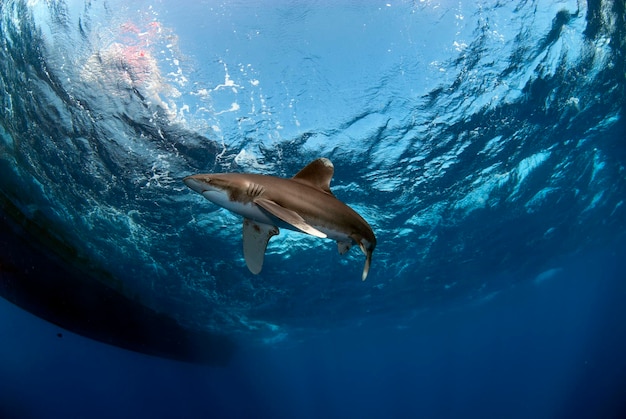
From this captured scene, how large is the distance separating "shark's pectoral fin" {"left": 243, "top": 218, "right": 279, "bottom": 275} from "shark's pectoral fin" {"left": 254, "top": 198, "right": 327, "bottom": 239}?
0.81 metres

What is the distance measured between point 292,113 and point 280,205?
7.62 m

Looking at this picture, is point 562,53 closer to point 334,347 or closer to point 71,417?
point 334,347

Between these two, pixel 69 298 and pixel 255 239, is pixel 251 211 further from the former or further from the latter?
pixel 69 298

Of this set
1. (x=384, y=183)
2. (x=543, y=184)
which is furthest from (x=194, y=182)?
(x=543, y=184)

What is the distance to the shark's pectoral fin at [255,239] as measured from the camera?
13.0 ft

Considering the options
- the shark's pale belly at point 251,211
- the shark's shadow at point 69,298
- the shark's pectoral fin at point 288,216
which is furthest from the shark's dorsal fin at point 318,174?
the shark's shadow at point 69,298

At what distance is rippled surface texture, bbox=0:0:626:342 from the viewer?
8242 mm

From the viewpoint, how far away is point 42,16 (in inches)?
310

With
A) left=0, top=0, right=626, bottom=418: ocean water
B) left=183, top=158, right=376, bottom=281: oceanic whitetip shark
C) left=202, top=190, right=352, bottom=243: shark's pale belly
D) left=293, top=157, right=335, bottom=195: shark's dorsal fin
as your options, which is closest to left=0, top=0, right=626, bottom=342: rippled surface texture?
left=0, top=0, right=626, bottom=418: ocean water

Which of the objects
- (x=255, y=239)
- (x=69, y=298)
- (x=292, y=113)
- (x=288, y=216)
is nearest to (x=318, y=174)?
(x=255, y=239)

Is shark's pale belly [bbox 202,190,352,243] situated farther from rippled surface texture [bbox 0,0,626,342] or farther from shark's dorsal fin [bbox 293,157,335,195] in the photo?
rippled surface texture [bbox 0,0,626,342]

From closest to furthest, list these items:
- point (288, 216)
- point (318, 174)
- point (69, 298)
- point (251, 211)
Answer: point (288, 216) < point (251, 211) < point (318, 174) < point (69, 298)

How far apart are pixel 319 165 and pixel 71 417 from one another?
754 ft

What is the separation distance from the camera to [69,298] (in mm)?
18703
